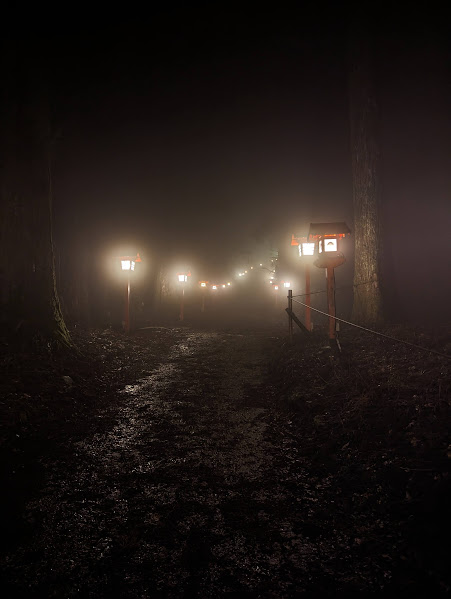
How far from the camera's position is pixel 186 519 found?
295 cm

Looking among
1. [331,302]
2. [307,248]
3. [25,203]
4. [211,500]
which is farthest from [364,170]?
[211,500]

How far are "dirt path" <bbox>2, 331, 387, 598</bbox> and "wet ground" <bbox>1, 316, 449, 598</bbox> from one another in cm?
1

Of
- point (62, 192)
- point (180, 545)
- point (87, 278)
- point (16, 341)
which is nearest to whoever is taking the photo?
point (180, 545)

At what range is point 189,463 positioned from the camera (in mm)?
3988

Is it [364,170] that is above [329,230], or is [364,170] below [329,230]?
above

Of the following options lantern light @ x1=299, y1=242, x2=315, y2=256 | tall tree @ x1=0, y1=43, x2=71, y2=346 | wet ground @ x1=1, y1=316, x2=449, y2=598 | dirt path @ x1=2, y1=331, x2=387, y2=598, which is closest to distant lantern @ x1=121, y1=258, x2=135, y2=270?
tall tree @ x1=0, y1=43, x2=71, y2=346

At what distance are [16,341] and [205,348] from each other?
21.4 feet

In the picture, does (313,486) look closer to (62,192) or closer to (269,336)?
(269,336)

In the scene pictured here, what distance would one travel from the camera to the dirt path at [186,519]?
7.50ft

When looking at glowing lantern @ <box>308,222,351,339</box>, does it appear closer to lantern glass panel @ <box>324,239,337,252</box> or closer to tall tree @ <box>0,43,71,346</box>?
lantern glass panel @ <box>324,239,337,252</box>

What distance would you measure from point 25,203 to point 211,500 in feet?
26.8

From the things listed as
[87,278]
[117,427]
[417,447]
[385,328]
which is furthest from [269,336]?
[417,447]

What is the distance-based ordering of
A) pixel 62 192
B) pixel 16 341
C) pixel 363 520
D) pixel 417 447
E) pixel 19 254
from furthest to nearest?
pixel 62 192 < pixel 19 254 < pixel 16 341 < pixel 417 447 < pixel 363 520

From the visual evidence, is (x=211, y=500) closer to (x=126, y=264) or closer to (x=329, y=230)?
(x=329, y=230)
